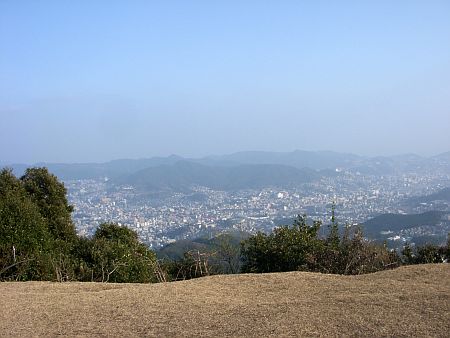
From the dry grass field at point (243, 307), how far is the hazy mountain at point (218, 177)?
93.3 meters

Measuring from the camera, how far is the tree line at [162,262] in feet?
50.9

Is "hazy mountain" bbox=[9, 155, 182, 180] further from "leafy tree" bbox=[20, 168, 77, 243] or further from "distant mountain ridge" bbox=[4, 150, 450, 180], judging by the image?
"leafy tree" bbox=[20, 168, 77, 243]

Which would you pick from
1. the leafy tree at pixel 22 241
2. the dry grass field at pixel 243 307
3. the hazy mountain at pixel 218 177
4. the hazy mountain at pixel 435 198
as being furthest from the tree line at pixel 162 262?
the hazy mountain at pixel 218 177

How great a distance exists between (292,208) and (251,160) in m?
122

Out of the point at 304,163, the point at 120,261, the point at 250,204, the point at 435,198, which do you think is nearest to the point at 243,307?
the point at 120,261

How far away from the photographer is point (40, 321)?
29.2ft

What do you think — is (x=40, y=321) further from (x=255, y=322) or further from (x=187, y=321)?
(x=255, y=322)

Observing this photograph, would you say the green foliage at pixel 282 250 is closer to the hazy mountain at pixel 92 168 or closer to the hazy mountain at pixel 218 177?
the hazy mountain at pixel 218 177

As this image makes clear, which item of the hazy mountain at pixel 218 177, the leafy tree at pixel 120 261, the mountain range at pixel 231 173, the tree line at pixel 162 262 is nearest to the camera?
the tree line at pixel 162 262

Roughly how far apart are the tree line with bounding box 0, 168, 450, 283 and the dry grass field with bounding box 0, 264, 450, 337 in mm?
3327

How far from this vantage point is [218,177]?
12412 cm

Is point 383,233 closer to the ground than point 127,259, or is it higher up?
closer to the ground

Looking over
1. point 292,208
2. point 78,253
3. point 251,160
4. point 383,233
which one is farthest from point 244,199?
point 251,160

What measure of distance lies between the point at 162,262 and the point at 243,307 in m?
11.6
